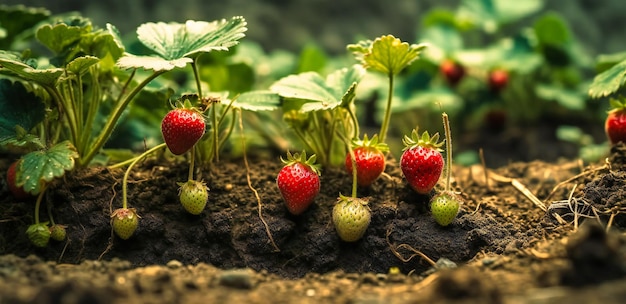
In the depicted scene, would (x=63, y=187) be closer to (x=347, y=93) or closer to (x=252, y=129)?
(x=347, y=93)

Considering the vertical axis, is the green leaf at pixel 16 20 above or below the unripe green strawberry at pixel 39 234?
A: above

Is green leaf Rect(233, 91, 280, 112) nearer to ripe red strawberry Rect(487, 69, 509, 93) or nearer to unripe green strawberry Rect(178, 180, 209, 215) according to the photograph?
unripe green strawberry Rect(178, 180, 209, 215)

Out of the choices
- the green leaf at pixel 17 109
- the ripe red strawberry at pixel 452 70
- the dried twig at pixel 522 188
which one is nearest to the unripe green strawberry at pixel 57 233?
the green leaf at pixel 17 109

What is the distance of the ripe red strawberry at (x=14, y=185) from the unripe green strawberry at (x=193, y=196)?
46 centimetres

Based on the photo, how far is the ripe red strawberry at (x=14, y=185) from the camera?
83.6 inches

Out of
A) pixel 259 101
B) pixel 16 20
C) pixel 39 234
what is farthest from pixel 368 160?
pixel 16 20

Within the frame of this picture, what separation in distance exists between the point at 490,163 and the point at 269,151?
1.35 metres

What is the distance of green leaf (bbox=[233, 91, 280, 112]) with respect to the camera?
2271 mm

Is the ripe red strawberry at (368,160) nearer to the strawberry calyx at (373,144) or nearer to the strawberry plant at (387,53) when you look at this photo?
the strawberry calyx at (373,144)

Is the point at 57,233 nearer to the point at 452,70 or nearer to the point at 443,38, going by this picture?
the point at 452,70

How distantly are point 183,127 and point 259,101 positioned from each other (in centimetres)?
36

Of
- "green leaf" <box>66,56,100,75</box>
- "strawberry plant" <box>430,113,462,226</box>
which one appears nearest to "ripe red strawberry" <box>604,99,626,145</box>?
"strawberry plant" <box>430,113,462,226</box>

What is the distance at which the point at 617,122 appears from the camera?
2.36 metres

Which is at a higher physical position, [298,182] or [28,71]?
[28,71]
